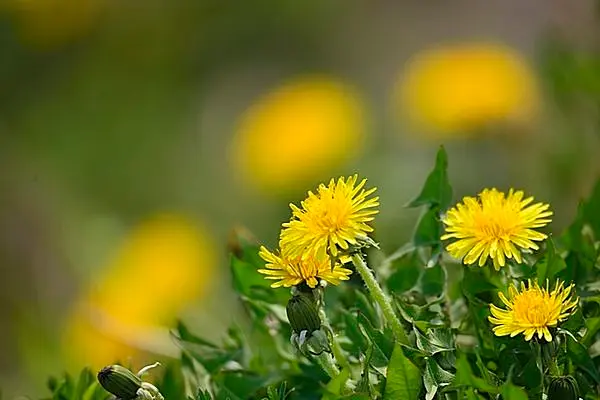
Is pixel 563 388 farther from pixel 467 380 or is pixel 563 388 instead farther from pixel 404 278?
pixel 404 278

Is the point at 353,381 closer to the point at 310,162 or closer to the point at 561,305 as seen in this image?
the point at 561,305

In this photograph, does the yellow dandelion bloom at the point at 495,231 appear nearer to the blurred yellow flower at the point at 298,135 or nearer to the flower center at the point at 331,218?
the flower center at the point at 331,218

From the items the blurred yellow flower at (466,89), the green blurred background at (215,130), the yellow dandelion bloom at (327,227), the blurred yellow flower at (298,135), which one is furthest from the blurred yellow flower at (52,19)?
the yellow dandelion bloom at (327,227)

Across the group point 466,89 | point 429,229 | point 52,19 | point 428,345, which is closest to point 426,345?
point 428,345

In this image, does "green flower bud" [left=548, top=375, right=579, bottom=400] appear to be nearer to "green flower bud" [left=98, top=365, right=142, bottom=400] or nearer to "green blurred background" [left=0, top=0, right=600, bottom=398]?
"green flower bud" [left=98, top=365, right=142, bottom=400]

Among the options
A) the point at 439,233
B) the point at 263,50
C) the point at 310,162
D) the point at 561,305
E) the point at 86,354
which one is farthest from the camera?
the point at 263,50

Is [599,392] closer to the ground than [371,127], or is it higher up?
higher up

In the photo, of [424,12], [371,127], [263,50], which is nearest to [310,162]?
[371,127]

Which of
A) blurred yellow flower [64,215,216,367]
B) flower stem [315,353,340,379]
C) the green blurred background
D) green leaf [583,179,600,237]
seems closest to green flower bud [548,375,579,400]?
flower stem [315,353,340,379]
